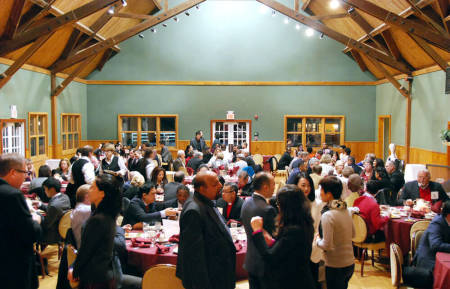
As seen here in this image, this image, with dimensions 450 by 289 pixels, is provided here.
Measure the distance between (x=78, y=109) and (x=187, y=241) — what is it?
13.4 m

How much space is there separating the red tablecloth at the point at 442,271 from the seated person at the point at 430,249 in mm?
105

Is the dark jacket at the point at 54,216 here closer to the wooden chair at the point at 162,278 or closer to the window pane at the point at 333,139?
the wooden chair at the point at 162,278

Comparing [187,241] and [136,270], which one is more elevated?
[187,241]

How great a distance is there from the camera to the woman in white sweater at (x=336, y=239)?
3453 millimetres

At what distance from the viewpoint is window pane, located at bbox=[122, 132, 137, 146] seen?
15.8 metres

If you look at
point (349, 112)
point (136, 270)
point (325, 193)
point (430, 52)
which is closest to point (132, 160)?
point (136, 270)

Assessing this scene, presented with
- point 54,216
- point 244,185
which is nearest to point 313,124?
point 244,185

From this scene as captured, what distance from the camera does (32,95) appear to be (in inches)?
450

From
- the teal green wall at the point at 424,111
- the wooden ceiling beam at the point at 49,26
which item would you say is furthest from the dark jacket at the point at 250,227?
the teal green wall at the point at 424,111

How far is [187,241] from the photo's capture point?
274 cm

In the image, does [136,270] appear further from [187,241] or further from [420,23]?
[420,23]

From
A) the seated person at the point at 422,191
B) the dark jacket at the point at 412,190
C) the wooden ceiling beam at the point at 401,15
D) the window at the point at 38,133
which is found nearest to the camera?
the seated person at the point at 422,191

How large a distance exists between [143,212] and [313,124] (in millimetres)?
11820

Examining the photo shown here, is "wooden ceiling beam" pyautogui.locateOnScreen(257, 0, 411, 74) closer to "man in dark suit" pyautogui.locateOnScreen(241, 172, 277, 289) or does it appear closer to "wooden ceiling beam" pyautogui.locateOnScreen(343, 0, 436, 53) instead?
"wooden ceiling beam" pyautogui.locateOnScreen(343, 0, 436, 53)
